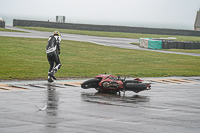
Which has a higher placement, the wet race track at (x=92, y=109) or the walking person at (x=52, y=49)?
the walking person at (x=52, y=49)

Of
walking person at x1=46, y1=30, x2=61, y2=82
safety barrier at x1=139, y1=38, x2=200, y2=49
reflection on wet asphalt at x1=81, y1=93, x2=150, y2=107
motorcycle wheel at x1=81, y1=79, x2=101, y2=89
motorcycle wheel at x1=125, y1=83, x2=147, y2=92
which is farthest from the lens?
safety barrier at x1=139, y1=38, x2=200, y2=49

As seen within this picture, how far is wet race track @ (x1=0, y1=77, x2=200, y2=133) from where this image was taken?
371 inches

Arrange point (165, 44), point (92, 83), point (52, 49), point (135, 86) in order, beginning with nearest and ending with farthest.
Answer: point (135, 86)
point (92, 83)
point (52, 49)
point (165, 44)

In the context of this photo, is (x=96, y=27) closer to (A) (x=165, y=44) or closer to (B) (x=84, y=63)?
(A) (x=165, y=44)

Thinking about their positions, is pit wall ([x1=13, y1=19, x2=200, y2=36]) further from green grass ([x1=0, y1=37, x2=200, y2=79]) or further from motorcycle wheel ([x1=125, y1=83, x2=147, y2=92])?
motorcycle wheel ([x1=125, y1=83, x2=147, y2=92])

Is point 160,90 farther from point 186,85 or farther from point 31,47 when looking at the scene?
point 31,47

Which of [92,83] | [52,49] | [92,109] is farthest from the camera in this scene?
[52,49]

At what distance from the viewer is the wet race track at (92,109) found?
9.42 metres

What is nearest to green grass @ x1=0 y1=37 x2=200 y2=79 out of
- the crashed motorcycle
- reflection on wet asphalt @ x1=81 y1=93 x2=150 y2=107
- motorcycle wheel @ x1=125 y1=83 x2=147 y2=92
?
the crashed motorcycle

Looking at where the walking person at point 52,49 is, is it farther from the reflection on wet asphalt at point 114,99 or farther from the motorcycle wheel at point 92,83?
the reflection on wet asphalt at point 114,99

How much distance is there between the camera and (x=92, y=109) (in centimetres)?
1202

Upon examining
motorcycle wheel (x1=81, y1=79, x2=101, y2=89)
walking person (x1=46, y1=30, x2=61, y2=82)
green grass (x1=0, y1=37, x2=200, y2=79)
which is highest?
walking person (x1=46, y1=30, x2=61, y2=82)

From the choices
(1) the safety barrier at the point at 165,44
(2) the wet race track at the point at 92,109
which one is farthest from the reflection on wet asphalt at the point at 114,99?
(1) the safety barrier at the point at 165,44

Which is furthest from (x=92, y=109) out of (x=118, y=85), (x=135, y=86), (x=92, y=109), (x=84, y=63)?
(x=84, y=63)
